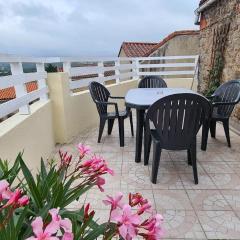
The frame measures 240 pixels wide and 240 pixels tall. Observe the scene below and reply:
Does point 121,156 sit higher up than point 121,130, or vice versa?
point 121,130

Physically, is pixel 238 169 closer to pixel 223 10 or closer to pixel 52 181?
pixel 52 181

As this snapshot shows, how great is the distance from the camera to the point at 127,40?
14.0m

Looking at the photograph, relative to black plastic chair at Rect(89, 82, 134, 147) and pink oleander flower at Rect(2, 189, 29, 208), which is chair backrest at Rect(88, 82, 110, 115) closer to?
black plastic chair at Rect(89, 82, 134, 147)

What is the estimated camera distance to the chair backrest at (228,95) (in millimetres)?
3875

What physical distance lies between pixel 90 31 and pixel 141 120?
343 inches

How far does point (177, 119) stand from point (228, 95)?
174 cm

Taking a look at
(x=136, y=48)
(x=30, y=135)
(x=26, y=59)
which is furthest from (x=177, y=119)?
(x=136, y=48)

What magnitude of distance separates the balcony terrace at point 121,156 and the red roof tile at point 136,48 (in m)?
8.35

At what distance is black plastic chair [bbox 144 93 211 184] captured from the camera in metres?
2.73

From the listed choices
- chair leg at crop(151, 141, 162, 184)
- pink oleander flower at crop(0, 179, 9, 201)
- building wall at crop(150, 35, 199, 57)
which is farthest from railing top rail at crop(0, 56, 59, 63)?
building wall at crop(150, 35, 199, 57)

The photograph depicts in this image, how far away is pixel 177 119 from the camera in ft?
9.17

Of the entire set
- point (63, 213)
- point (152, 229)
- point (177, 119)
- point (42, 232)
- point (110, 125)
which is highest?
point (42, 232)

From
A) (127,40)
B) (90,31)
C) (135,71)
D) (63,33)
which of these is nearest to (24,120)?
(135,71)

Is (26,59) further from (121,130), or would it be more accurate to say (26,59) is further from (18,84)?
(121,130)
